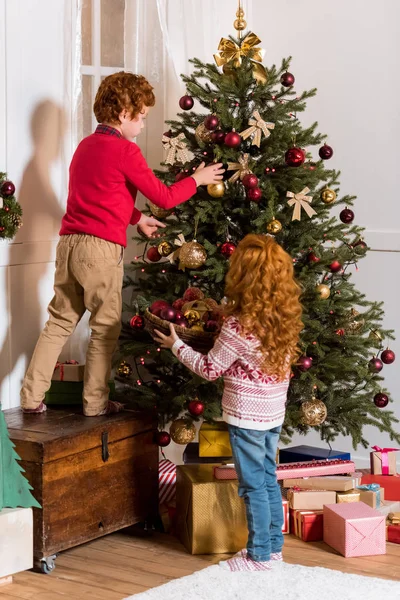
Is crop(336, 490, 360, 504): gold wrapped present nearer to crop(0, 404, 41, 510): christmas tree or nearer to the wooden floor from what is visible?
the wooden floor

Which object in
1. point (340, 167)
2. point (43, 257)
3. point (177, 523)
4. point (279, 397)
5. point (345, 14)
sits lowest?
point (177, 523)

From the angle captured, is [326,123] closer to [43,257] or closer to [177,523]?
[43,257]

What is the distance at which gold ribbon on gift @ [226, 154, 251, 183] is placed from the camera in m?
3.15

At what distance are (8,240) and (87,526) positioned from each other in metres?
1.06

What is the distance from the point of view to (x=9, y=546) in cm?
267

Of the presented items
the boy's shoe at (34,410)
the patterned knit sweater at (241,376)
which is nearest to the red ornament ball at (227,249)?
the patterned knit sweater at (241,376)

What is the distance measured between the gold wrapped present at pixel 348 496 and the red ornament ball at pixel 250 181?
3.83 ft

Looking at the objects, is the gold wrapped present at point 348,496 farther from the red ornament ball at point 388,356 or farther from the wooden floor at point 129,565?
the red ornament ball at point 388,356

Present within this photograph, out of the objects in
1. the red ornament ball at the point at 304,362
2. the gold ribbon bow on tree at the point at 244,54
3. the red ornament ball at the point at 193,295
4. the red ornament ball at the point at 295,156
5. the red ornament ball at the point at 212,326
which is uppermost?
the gold ribbon bow on tree at the point at 244,54

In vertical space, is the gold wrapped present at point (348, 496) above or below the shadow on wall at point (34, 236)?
below

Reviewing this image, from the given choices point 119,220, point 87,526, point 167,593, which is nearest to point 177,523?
point 87,526

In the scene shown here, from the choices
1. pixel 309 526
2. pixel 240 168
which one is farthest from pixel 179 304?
pixel 309 526

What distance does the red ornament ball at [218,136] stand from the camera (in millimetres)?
3166

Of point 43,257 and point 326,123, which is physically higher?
point 326,123
